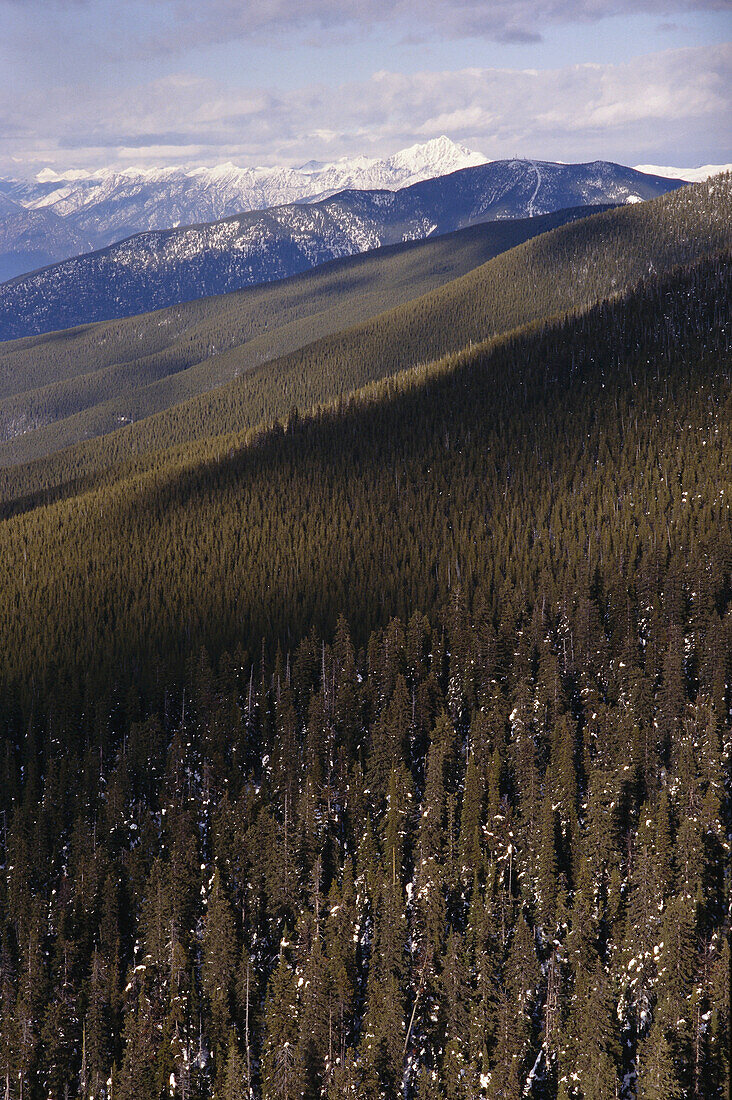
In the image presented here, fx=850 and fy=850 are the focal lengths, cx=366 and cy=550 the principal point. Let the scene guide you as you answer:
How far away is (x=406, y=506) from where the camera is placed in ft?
442

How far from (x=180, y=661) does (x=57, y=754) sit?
1719cm

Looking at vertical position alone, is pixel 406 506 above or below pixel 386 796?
above

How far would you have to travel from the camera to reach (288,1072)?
52.1 metres

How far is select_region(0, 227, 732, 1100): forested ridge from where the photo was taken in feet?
171

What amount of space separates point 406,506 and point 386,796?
6852 centimetres

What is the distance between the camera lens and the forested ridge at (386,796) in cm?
5222

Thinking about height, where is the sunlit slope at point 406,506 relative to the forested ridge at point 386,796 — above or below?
above

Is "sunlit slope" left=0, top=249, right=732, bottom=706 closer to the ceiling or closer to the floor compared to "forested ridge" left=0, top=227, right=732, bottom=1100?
closer to the ceiling

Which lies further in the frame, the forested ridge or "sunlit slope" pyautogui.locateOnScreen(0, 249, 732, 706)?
"sunlit slope" pyautogui.locateOnScreen(0, 249, 732, 706)

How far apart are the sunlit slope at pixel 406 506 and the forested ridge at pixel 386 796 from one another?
0.82 metres

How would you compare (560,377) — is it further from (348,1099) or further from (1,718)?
(348,1099)

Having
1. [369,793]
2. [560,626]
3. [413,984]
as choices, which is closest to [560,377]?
[560,626]

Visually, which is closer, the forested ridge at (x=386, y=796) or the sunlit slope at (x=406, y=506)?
the forested ridge at (x=386, y=796)

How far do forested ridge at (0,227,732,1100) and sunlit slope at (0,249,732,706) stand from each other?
32.2 inches
